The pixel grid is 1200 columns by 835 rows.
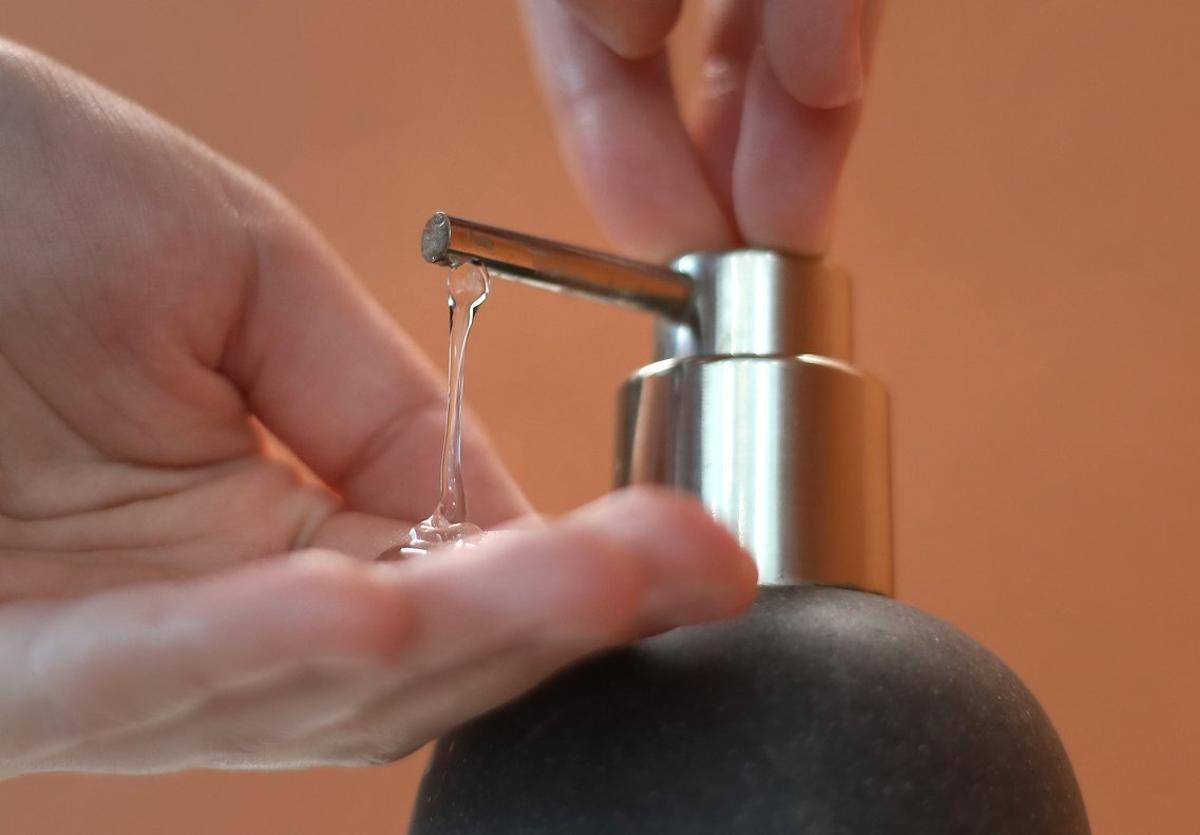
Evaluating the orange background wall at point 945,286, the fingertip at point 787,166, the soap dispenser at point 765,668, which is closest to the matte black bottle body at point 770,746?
the soap dispenser at point 765,668

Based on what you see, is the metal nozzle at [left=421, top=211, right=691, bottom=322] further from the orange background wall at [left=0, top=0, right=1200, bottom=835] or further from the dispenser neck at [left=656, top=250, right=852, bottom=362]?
the orange background wall at [left=0, top=0, right=1200, bottom=835]

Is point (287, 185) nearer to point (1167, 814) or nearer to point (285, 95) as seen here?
point (285, 95)

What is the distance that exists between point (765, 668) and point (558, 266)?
110 mm

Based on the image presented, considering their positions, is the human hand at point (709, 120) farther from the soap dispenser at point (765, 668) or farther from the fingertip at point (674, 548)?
the fingertip at point (674, 548)

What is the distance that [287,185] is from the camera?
72 cm

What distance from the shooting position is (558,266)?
301 mm

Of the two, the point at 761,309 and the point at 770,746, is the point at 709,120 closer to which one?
the point at 761,309

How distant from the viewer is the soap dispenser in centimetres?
23

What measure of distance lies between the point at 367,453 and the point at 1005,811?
0.26 m

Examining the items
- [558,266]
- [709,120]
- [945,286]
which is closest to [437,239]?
[558,266]

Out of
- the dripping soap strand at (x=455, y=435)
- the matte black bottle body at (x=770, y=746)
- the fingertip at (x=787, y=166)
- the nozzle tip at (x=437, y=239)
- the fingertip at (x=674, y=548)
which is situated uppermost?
the fingertip at (x=787, y=166)

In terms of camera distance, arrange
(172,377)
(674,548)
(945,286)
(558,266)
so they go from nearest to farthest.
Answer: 1. (674,548)
2. (558,266)
3. (172,377)
4. (945,286)

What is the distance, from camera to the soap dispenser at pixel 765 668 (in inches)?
8.9

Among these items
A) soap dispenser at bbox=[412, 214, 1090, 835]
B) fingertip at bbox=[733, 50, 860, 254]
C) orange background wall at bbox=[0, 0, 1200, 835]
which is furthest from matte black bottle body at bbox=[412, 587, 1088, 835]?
orange background wall at bbox=[0, 0, 1200, 835]
